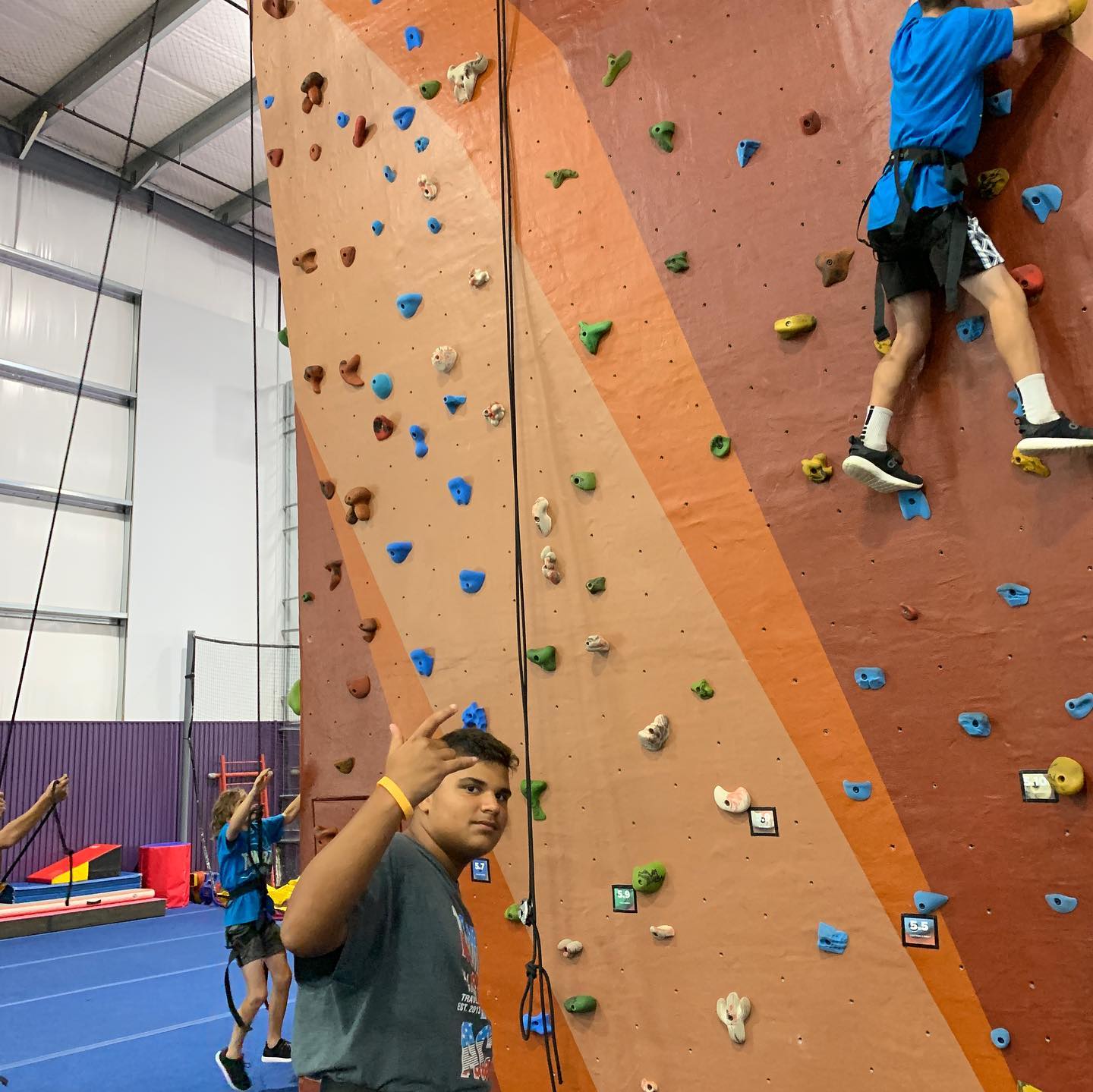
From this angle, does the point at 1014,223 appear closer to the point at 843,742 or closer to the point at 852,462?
the point at 852,462

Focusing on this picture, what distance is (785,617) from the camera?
8.63 feet

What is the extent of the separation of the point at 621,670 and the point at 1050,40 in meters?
1.88

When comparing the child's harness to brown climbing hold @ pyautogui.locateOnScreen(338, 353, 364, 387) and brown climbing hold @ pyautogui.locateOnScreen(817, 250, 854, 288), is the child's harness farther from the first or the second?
brown climbing hold @ pyautogui.locateOnScreen(338, 353, 364, 387)

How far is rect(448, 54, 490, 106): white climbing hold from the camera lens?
3.40 m

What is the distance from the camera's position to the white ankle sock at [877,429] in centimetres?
238

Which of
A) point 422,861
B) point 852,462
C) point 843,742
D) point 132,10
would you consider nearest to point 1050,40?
point 852,462

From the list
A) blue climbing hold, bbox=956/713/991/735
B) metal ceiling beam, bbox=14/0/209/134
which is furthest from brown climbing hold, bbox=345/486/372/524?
metal ceiling beam, bbox=14/0/209/134

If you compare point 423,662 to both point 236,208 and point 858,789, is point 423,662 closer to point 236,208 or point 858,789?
point 858,789

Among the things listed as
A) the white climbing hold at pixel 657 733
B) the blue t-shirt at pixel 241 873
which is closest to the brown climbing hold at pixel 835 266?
the white climbing hold at pixel 657 733

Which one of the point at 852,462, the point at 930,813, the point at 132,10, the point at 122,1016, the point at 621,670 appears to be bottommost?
the point at 122,1016

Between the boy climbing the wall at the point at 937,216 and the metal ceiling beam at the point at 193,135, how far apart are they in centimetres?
1048

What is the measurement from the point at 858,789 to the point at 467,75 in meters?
2.60

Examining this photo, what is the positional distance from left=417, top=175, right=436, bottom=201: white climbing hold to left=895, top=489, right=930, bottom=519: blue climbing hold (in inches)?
77.4

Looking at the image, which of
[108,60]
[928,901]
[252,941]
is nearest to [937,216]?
[928,901]
